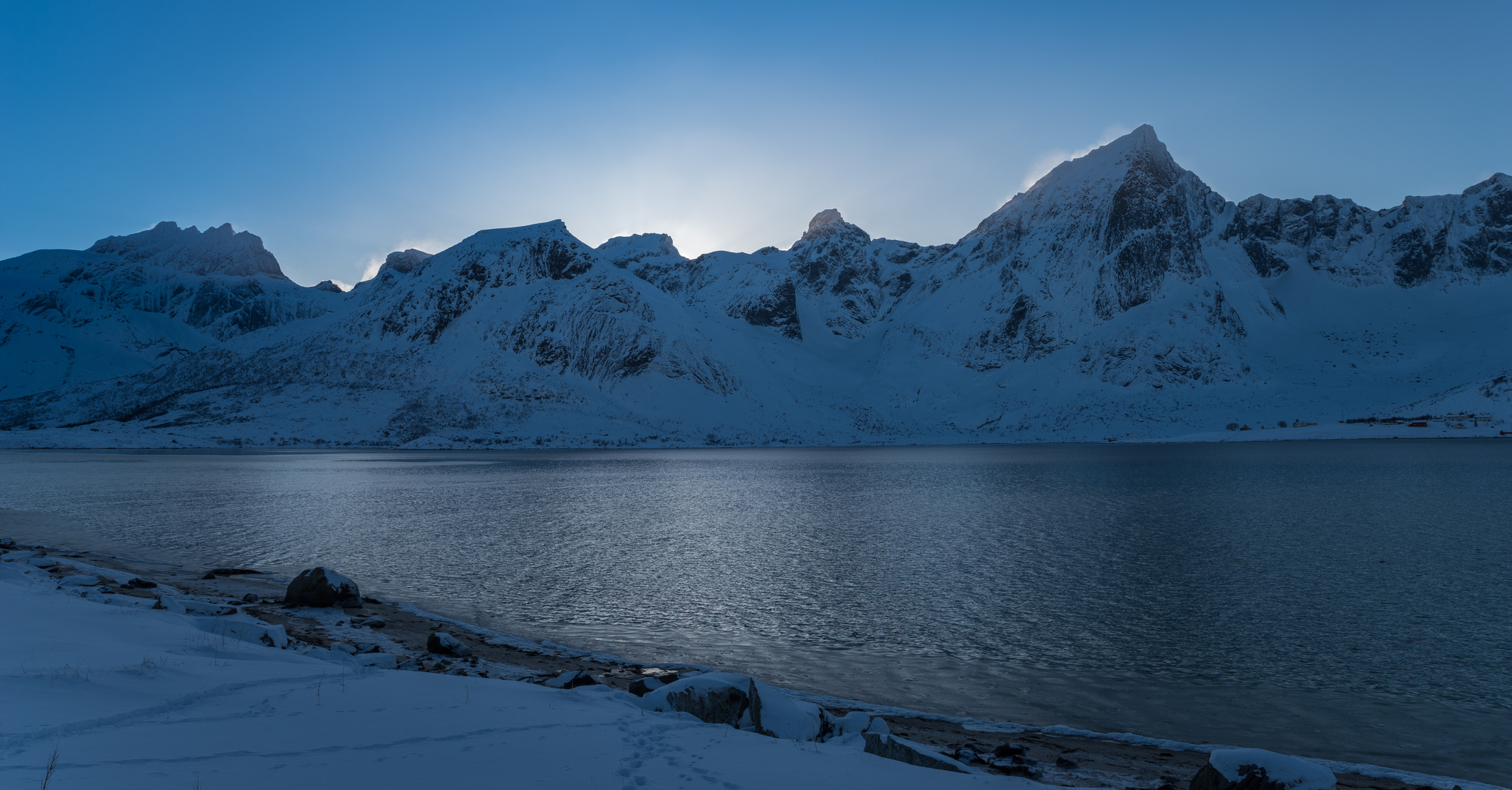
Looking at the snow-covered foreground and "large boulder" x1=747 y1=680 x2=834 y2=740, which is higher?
the snow-covered foreground

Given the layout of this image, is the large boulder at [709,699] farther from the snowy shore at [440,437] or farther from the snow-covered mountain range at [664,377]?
the snow-covered mountain range at [664,377]

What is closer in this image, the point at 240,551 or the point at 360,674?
the point at 360,674

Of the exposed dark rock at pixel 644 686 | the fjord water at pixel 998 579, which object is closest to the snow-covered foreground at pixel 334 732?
the exposed dark rock at pixel 644 686

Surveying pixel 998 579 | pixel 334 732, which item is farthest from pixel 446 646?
pixel 998 579

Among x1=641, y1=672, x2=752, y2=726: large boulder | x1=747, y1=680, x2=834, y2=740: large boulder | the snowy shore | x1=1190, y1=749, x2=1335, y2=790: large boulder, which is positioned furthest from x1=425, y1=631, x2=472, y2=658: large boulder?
the snowy shore

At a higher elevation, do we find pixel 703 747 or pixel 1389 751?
pixel 703 747

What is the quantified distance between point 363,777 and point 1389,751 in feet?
50.4

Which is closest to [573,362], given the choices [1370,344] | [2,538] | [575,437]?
[575,437]

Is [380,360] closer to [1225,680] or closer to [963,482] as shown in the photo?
[963,482]

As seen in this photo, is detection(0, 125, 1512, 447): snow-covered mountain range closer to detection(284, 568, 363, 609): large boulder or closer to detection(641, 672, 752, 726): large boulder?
detection(284, 568, 363, 609): large boulder

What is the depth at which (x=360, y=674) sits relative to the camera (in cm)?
1179

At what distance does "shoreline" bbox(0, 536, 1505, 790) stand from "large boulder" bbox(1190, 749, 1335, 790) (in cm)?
138

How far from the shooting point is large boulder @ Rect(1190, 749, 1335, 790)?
8.66 meters

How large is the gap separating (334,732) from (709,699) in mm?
4850
